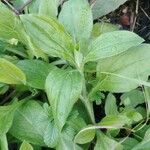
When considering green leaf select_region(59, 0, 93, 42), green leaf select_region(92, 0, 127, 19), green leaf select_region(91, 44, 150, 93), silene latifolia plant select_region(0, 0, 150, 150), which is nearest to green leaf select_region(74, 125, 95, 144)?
silene latifolia plant select_region(0, 0, 150, 150)

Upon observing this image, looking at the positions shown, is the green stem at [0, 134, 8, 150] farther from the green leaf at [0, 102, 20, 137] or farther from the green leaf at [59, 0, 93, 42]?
the green leaf at [59, 0, 93, 42]

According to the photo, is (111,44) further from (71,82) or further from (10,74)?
(10,74)

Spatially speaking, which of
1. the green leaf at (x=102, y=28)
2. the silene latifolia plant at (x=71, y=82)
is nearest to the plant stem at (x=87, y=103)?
the silene latifolia plant at (x=71, y=82)

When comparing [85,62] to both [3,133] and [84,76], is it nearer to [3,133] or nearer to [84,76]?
[84,76]

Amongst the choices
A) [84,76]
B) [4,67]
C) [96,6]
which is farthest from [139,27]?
[4,67]

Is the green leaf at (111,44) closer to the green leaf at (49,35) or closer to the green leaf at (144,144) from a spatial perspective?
the green leaf at (49,35)

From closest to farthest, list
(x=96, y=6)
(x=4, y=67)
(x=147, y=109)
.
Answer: (x=4, y=67)
(x=147, y=109)
(x=96, y=6)
